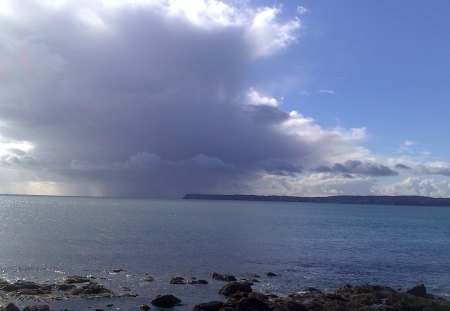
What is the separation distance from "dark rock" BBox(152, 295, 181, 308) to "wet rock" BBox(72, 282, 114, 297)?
5277mm

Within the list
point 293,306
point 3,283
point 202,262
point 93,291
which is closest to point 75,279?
point 93,291

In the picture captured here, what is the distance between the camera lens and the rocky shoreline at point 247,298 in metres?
39.9

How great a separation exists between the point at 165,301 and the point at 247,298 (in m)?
7.51

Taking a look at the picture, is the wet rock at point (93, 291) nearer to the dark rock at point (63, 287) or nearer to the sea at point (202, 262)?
the dark rock at point (63, 287)

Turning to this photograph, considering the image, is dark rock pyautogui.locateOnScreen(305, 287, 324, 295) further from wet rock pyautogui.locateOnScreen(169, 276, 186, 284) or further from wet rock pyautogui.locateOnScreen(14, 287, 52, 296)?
wet rock pyautogui.locateOnScreen(14, 287, 52, 296)

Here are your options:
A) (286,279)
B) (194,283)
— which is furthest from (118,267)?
(286,279)

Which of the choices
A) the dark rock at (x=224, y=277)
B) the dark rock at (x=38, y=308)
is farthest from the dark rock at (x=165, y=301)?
the dark rock at (x=224, y=277)

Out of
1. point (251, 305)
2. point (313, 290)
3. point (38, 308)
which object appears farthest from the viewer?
point (313, 290)

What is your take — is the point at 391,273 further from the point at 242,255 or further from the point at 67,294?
the point at 67,294

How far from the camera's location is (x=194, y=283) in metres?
51.5

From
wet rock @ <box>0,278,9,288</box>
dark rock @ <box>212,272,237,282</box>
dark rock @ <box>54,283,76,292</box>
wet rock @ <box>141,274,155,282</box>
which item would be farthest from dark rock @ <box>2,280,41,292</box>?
dark rock @ <box>212,272,237,282</box>

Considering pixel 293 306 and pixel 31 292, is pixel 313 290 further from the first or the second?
pixel 31 292

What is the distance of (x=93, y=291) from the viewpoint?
44469mm

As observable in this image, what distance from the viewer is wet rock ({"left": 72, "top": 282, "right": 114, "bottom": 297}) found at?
4384cm
